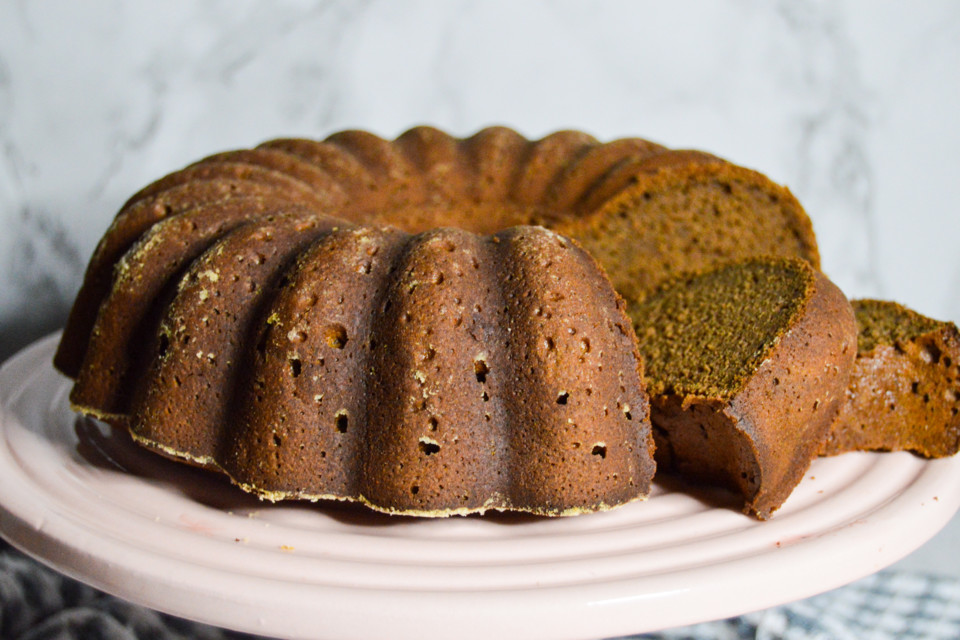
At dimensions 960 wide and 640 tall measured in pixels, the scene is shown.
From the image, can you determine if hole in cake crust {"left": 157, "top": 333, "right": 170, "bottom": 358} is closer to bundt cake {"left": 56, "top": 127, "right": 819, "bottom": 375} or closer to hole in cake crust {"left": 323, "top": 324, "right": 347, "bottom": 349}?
hole in cake crust {"left": 323, "top": 324, "right": 347, "bottom": 349}

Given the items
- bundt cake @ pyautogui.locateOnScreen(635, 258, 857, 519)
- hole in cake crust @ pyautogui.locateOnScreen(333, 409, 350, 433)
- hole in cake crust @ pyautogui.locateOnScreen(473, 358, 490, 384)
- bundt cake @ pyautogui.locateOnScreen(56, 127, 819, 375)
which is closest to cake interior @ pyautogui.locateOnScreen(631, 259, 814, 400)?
bundt cake @ pyautogui.locateOnScreen(635, 258, 857, 519)

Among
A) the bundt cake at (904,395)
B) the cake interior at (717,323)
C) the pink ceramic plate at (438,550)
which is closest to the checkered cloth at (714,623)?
the pink ceramic plate at (438,550)

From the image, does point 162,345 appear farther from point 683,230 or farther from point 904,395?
point 904,395

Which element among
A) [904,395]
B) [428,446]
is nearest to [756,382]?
[904,395]

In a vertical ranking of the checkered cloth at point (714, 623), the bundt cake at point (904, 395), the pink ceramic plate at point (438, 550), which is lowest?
the checkered cloth at point (714, 623)

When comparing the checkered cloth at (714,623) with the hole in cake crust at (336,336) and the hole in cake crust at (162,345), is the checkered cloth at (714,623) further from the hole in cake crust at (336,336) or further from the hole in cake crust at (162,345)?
the hole in cake crust at (336,336)

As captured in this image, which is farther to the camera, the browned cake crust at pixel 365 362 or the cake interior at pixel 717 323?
the cake interior at pixel 717 323
